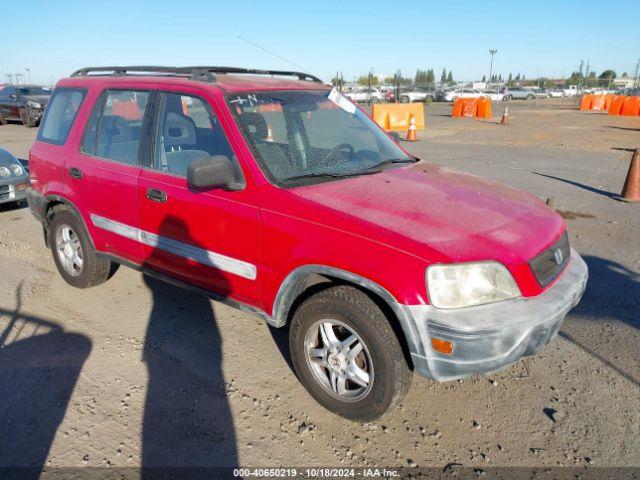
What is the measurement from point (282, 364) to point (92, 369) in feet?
4.29

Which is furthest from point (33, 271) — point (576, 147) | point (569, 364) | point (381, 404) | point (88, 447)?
point (576, 147)

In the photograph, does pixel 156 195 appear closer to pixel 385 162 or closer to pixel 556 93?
pixel 385 162

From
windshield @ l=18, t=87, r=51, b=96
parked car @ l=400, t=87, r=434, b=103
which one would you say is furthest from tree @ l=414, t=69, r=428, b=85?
windshield @ l=18, t=87, r=51, b=96

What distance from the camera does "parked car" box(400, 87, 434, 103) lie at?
46.2m

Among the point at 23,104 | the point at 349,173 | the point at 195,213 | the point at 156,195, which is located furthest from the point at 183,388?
the point at 23,104

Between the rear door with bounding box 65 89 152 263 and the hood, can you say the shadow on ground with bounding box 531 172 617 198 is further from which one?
the rear door with bounding box 65 89 152 263

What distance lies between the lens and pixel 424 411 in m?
3.06

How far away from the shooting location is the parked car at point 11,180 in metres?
7.15

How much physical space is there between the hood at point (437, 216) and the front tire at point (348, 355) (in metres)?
0.41

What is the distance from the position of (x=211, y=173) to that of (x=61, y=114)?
2498 millimetres

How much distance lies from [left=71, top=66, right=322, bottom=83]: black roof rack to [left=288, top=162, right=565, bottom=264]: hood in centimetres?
135

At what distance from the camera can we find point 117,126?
4.08m

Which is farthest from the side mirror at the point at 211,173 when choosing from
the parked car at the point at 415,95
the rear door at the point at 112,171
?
the parked car at the point at 415,95

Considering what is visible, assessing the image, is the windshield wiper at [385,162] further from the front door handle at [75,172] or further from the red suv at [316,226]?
the front door handle at [75,172]
